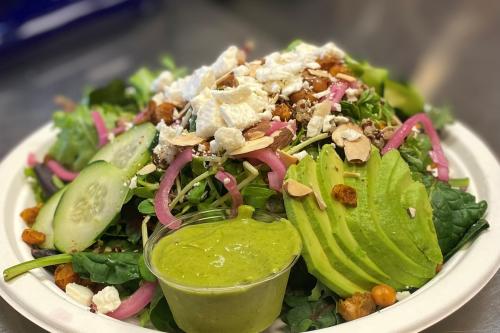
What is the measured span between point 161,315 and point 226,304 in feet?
1.29

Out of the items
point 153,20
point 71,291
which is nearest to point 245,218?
point 71,291

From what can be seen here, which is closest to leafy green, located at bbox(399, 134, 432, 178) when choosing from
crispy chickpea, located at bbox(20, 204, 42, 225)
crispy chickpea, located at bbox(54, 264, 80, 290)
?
crispy chickpea, located at bbox(54, 264, 80, 290)

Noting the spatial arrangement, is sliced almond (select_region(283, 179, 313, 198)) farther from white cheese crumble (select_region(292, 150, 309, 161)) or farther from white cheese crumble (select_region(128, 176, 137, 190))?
white cheese crumble (select_region(128, 176, 137, 190))

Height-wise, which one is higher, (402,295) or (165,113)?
(165,113)

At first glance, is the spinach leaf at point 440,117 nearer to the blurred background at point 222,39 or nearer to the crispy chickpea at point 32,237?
the blurred background at point 222,39

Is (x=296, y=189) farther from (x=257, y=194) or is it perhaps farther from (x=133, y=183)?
(x=133, y=183)

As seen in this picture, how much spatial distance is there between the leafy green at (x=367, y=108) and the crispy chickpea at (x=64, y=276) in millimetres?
1284

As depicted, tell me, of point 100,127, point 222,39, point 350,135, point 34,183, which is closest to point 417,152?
point 350,135

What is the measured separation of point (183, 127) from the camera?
244 centimetres

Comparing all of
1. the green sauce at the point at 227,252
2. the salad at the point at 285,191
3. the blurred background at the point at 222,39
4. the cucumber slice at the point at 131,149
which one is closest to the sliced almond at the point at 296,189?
the salad at the point at 285,191

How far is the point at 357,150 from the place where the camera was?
222 cm

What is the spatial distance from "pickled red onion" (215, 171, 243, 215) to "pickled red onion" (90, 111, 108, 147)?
0.99m

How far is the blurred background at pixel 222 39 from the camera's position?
5117 mm

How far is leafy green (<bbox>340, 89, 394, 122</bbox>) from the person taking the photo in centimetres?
244
